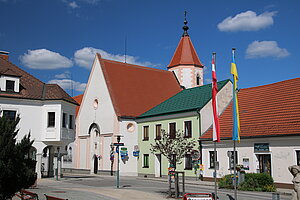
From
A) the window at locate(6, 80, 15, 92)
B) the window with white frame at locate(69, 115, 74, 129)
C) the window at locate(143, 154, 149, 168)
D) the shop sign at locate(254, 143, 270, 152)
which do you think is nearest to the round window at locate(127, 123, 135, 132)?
the window at locate(143, 154, 149, 168)

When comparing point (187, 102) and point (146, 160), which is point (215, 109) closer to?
point (187, 102)

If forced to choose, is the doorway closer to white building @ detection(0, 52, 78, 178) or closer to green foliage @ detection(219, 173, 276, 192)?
green foliage @ detection(219, 173, 276, 192)

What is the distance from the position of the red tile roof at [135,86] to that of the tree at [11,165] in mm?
25984

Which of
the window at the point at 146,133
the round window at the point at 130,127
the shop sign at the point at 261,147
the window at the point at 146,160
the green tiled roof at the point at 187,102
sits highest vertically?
the green tiled roof at the point at 187,102

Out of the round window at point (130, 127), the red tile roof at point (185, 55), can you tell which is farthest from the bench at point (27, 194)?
the red tile roof at point (185, 55)

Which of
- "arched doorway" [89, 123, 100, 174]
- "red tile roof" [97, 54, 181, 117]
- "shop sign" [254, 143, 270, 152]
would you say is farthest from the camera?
"arched doorway" [89, 123, 100, 174]

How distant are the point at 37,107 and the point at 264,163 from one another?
787 inches

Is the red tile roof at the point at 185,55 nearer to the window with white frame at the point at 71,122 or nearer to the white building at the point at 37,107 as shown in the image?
the window with white frame at the point at 71,122

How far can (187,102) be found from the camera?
117ft

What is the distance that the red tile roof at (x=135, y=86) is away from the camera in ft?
135

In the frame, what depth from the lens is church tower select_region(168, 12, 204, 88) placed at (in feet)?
165

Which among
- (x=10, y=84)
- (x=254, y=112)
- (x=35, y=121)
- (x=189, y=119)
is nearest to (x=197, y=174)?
(x=189, y=119)

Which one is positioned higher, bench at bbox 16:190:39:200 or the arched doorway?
the arched doorway

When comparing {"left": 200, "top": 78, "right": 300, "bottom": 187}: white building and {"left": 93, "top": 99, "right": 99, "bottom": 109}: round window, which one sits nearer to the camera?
{"left": 200, "top": 78, "right": 300, "bottom": 187}: white building
